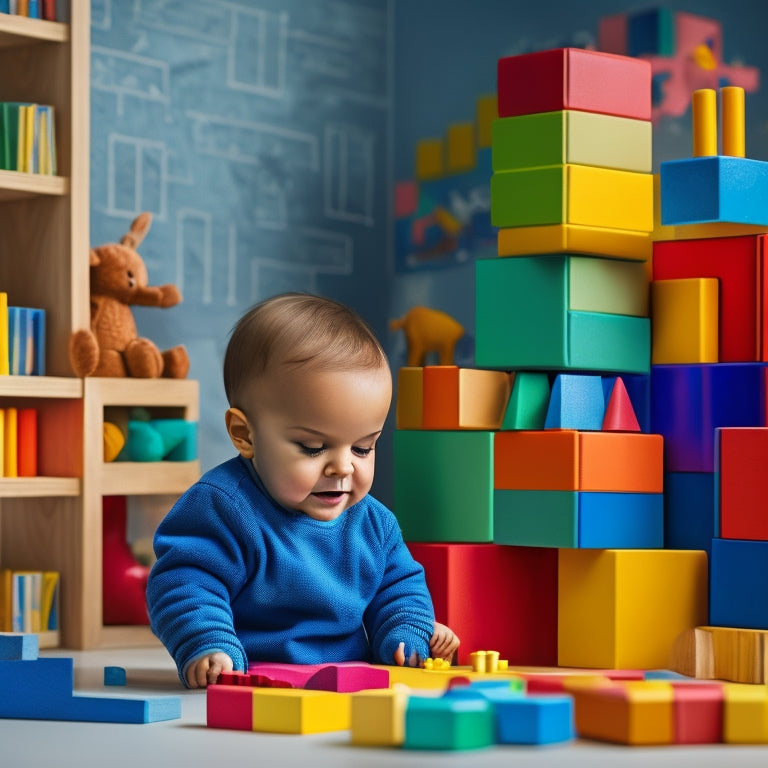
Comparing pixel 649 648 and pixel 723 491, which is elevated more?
pixel 723 491

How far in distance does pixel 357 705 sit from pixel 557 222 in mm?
630

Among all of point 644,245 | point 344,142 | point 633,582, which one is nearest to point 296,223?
point 344,142

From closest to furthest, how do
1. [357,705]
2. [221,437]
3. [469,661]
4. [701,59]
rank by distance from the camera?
[357,705]
[469,661]
[701,59]
[221,437]

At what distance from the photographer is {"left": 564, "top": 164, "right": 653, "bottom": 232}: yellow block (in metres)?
Result: 1.40

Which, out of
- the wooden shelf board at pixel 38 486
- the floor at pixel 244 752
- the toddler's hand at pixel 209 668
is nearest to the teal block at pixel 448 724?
the floor at pixel 244 752

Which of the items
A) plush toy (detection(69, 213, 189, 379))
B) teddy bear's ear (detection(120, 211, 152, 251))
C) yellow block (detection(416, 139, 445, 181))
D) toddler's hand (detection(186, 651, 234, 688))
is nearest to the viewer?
toddler's hand (detection(186, 651, 234, 688))

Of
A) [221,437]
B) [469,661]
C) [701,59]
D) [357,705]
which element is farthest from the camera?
[221,437]

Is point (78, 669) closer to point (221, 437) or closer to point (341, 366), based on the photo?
point (341, 366)

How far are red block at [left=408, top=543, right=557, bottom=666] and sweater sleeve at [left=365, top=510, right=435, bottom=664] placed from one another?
41 millimetres

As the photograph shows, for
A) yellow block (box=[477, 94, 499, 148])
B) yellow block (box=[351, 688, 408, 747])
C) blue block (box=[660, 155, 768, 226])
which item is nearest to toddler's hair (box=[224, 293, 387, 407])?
blue block (box=[660, 155, 768, 226])

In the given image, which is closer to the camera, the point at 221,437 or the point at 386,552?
the point at 386,552

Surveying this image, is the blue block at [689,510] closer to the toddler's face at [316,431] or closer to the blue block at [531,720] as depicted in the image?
the toddler's face at [316,431]

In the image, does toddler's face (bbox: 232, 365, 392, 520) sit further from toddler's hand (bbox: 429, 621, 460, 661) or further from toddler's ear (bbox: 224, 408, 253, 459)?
toddler's hand (bbox: 429, 621, 460, 661)

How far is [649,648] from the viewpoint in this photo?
139 cm
